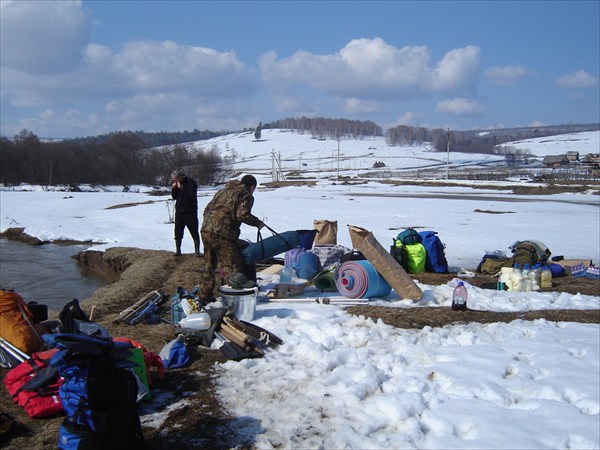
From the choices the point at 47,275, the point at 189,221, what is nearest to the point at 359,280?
the point at 189,221

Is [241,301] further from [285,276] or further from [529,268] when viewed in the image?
[529,268]

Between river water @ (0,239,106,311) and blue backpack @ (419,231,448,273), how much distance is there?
246 inches

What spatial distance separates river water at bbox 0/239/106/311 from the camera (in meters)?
10.3

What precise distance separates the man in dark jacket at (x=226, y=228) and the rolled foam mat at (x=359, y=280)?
1456 mm

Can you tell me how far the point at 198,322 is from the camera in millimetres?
5930

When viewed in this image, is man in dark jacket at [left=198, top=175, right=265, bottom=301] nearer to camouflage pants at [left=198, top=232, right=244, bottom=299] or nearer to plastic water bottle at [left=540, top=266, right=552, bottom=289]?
camouflage pants at [left=198, top=232, right=244, bottom=299]

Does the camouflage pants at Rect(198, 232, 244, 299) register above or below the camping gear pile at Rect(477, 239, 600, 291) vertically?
above

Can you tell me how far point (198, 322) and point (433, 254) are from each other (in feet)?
16.8

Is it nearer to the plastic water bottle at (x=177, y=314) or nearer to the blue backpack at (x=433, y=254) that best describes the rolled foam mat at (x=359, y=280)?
the blue backpack at (x=433, y=254)

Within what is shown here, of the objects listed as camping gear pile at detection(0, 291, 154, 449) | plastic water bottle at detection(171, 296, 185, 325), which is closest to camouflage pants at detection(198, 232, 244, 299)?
plastic water bottle at detection(171, 296, 185, 325)

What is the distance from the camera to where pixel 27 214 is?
77.9ft

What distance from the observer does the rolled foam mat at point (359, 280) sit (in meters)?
7.59

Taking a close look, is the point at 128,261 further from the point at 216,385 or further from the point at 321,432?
the point at 321,432

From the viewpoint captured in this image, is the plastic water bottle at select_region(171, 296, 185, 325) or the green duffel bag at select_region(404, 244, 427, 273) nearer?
the plastic water bottle at select_region(171, 296, 185, 325)
